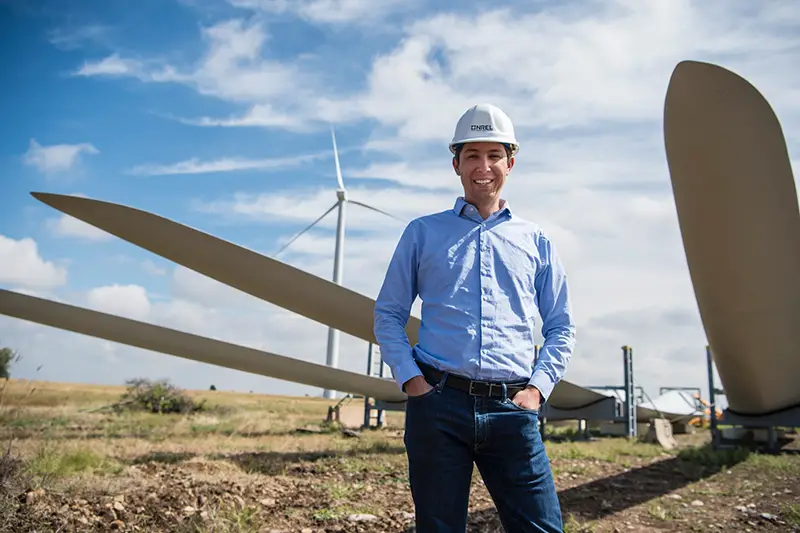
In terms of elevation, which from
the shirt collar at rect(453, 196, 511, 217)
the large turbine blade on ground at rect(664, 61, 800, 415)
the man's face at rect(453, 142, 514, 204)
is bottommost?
the shirt collar at rect(453, 196, 511, 217)

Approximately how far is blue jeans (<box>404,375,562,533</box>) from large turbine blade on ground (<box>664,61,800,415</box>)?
3.87 metres

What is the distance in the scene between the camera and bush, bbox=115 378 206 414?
15953 mm

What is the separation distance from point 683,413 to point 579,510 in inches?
392

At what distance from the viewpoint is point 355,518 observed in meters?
4.12

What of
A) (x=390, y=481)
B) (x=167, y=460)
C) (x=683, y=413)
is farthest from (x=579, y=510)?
(x=683, y=413)

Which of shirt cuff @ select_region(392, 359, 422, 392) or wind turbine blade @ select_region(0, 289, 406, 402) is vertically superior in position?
wind turbine blade @ select_region(0, 289, 406, 402)

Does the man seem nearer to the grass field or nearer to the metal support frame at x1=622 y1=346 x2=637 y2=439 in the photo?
the grass field

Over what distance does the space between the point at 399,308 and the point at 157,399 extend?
15.9m

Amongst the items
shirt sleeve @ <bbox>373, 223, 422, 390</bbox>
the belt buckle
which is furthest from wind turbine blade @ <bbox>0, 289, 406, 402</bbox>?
the belt buckle

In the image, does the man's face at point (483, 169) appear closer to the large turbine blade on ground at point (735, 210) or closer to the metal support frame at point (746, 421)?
the large turbine blade on ground at point (735, 210)

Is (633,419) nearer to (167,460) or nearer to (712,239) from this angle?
(712,239)

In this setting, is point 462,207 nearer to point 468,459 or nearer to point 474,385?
point 474,385

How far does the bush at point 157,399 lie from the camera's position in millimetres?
15953

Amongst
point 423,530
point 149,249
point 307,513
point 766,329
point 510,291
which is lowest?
point 307,513
